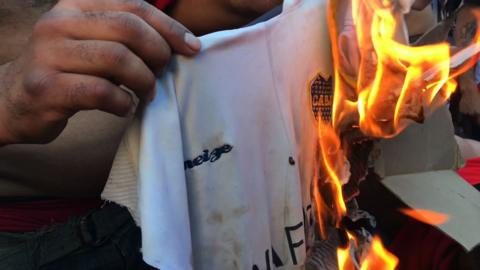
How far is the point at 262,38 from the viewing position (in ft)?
2.74

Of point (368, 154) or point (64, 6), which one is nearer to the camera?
point (64, 6)

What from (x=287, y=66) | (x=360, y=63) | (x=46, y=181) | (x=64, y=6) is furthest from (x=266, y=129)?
(x=46, y=181)

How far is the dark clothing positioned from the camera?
3.09 ft

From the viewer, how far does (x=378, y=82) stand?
95 cm

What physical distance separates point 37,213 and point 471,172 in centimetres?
107

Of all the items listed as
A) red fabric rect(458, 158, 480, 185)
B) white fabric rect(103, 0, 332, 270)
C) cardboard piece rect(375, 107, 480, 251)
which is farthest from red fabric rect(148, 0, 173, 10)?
red fabric rect(458, 158, 480, 185)

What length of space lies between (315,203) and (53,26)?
0.64 meters

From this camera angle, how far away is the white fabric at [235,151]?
2.33 feet

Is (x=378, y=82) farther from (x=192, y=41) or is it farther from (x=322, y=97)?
(x=192, y=41)

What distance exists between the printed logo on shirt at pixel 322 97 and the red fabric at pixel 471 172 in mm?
473

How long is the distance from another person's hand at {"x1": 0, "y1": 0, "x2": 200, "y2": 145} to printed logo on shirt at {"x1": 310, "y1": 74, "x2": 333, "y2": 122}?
0.34 meters

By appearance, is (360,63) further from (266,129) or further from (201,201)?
(201,201)

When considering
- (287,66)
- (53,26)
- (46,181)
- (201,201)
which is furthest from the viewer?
(46,181)

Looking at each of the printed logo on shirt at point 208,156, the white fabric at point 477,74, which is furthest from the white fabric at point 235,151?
the white fabric at point 477,74
